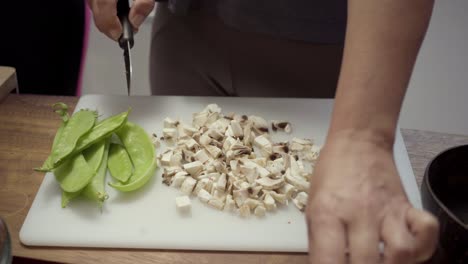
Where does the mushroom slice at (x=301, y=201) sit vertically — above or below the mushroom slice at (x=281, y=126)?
below

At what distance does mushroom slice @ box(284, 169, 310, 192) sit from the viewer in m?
0.98

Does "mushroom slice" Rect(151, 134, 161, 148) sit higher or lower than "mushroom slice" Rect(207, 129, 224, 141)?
lower

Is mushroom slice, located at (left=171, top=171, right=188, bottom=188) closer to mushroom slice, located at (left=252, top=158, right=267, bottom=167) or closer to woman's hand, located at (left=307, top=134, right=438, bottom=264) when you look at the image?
mushroom slice, located at (left=252, top=158, right=267, bottom=167)

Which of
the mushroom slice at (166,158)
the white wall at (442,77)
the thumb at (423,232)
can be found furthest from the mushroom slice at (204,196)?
the white wall at (442,77)

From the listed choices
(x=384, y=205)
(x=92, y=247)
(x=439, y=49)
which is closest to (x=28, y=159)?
(x=92, y=247)

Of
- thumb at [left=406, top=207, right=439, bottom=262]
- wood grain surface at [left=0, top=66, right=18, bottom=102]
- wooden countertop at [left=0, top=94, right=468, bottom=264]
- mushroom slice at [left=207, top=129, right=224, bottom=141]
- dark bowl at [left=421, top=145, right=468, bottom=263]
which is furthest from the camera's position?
wood grain surface at [left=0, top=66, right=18, bottom=102]

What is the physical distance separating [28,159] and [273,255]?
19.9 inches

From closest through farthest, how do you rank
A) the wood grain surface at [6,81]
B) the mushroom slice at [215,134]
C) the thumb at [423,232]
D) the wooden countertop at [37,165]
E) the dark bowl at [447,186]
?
the thumb at [423,232] → the dark bowl at [447,186] → the wooden countertop at [37,165] → the mushroom slice at [215,134] → the wood grain surface at [6,81]

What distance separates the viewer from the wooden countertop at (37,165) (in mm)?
874

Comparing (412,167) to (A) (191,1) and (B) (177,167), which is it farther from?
(A) (191,1)

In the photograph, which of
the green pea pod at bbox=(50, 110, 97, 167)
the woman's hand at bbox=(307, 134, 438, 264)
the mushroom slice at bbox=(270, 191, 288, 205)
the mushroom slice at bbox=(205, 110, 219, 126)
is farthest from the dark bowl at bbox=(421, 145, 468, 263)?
the green pea pod at bbox=(50, 110, 97, 167)

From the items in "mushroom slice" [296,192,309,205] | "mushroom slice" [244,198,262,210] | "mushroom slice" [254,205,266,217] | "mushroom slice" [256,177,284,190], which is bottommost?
"mushroom slice" [254,205,266,217]

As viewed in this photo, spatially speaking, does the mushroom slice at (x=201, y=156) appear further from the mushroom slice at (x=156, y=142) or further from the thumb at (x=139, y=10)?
the thumb at (x=139, y=10)

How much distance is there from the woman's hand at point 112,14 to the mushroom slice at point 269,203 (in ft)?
1.54
